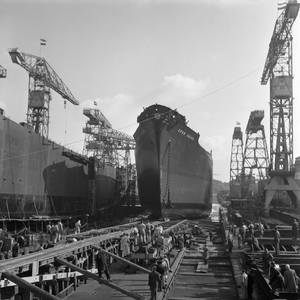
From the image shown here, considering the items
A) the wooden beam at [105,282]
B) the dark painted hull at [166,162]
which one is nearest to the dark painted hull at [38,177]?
the dark painted hull at [166,162]

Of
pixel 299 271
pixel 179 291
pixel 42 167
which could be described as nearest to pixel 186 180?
pixel 42 167

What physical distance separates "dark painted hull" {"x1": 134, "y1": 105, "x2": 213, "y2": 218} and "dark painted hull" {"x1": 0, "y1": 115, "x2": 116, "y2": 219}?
8619 millimetres

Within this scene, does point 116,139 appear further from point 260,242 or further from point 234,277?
point 234,277

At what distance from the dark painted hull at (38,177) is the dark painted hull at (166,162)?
28.3 feet

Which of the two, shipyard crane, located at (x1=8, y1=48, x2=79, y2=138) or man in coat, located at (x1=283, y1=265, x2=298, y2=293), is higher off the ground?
shipyard crane, located at (x1=8, y1=48, x2=79, y2=138)

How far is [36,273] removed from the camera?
37.1 ft

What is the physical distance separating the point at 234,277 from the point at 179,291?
285 cm

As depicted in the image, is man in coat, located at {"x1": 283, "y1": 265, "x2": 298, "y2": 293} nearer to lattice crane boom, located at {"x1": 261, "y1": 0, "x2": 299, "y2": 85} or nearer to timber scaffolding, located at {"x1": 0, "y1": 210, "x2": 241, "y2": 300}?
timber scaffolding, located at {"x1": 0, "y1": 210, "x2": 241, "y2": 300}

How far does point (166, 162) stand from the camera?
32.8 m

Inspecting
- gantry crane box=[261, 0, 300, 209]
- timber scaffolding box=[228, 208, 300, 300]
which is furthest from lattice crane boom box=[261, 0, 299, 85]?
timber scaffolding box=[228, 208, 300, 300]

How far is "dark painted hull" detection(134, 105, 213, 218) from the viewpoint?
1276 inches

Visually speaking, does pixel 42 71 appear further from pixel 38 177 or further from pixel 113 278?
pixel 113 278

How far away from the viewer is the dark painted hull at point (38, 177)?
85.6 feet

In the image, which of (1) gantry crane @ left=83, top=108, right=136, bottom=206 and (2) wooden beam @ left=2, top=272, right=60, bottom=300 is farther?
(1) gantry crane @ left=83, top=108, right=136, bottom=206
